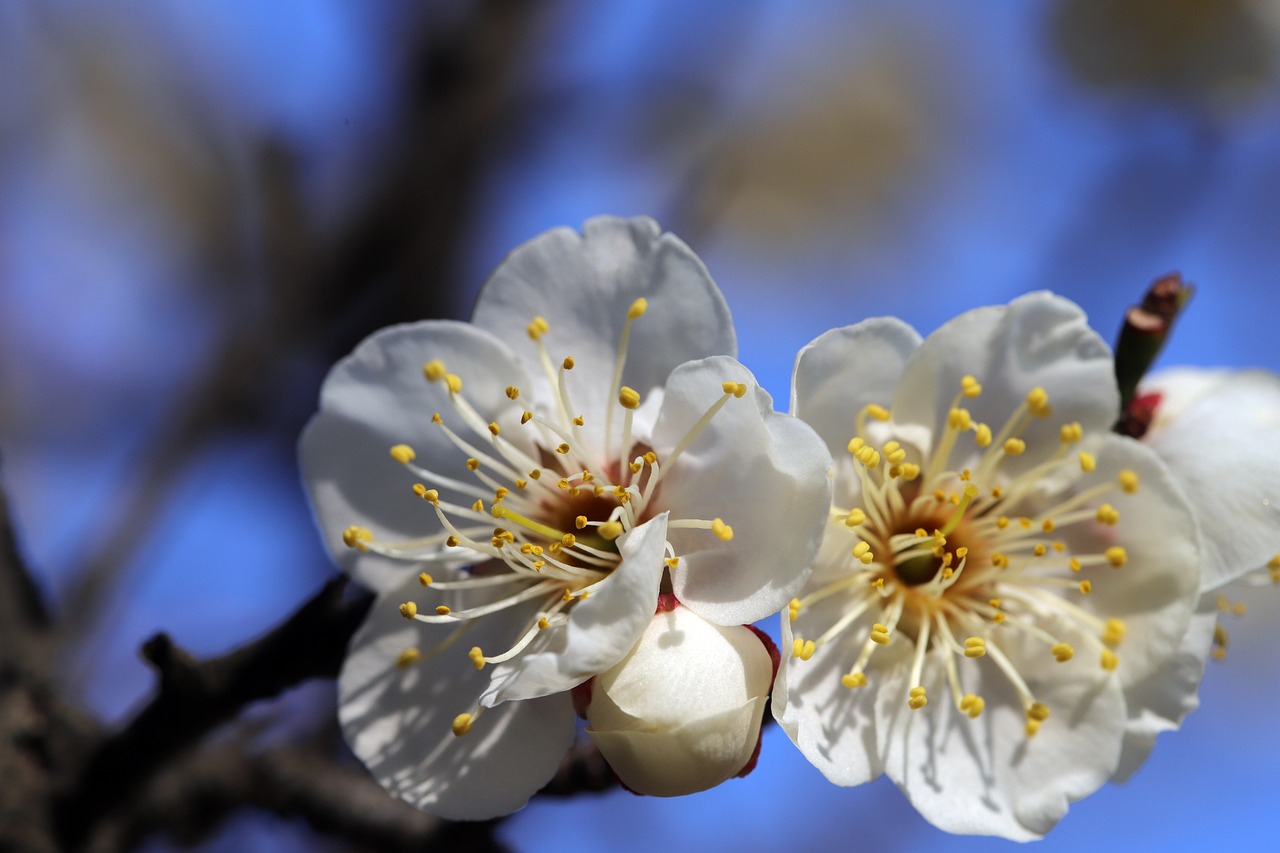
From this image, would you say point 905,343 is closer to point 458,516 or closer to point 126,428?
point 458,516

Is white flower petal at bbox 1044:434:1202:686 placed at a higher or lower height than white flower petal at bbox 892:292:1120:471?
lower

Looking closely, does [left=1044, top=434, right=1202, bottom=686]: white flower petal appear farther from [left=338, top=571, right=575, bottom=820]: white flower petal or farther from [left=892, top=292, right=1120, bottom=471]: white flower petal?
[left=338, top=571, right=575, bottom=820]: white flower petal

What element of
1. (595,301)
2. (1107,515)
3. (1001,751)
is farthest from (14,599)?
(1107,515)

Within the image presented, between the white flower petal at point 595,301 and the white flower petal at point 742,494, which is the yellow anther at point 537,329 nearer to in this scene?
the white flower petal at point 595,301

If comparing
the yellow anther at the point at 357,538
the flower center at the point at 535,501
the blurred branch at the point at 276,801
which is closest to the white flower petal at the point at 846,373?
the flower center at the point at 535,501

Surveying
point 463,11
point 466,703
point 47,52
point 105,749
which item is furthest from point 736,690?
point 47,52

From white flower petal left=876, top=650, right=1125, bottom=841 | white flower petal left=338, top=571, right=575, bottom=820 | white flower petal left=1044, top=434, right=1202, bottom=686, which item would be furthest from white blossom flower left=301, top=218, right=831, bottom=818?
white flower petal left=1044, top=434, right=1202, bottom=686

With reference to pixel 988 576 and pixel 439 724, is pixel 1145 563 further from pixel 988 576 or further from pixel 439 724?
pixel 439 724
